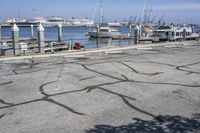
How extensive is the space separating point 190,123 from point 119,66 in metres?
8.57

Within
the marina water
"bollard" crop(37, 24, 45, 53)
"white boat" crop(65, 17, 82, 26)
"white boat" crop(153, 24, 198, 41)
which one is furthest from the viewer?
"white boat" crop(65, 17, 82, 26)

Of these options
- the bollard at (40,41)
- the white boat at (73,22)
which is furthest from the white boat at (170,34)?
the white boat at (73,22)

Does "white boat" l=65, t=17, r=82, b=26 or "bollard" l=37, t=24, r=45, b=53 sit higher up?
"white boat" l=65, t=17, r=82, b=26

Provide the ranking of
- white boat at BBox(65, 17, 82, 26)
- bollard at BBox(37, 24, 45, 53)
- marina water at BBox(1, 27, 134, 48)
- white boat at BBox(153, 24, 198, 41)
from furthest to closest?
white boat at BBox(65, 17, 82, 26) < white boat at BBox(153, 24, 198, 41) < marina water at BBox(1, 27, 134, 48) < bollard at BBox(37, 24, 45, 53)

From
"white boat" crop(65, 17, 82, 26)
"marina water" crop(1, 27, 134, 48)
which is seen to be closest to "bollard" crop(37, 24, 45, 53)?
"marina water" crop(1, 27, 134, 48)

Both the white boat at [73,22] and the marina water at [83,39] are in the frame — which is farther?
the white boat at [73,22]

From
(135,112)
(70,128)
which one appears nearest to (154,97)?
(135,112)

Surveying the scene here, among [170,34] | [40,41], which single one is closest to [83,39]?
[40,41]

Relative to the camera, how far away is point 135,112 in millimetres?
7816

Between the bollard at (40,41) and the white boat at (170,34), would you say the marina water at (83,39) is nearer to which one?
the bollard at (40,41)

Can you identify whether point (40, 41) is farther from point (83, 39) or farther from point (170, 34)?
point (170, 34)

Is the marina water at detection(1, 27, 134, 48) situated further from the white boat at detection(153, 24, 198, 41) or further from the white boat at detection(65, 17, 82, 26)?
the white boat at detection(65, 17, 82, 26)

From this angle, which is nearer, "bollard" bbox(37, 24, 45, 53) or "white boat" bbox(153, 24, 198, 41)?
"bollard" bbox(37, 24, 45, 53)

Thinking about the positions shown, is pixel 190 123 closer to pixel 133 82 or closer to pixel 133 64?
pixel 133 82
